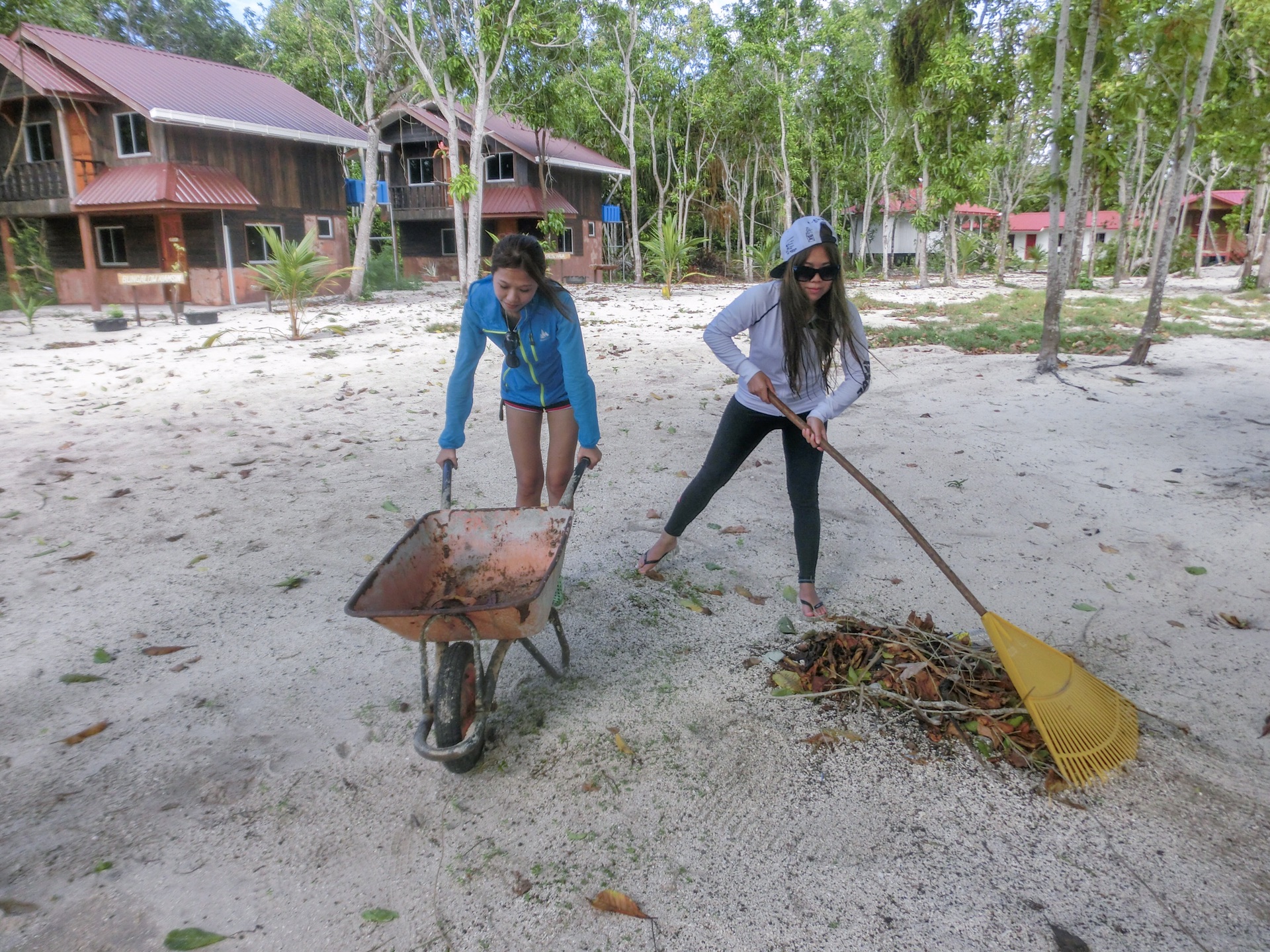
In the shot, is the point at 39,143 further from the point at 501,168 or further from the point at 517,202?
the point at 501,168

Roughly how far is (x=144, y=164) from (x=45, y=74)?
2416mm

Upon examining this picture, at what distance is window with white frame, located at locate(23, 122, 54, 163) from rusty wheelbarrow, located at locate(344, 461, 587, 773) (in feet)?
71.4

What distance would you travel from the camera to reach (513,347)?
137 inches

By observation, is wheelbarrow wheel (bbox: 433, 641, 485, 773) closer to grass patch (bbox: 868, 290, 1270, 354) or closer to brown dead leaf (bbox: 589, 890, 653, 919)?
brown dead leaf (bbox: 589, 890, 653, 919)

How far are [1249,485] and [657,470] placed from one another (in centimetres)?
398

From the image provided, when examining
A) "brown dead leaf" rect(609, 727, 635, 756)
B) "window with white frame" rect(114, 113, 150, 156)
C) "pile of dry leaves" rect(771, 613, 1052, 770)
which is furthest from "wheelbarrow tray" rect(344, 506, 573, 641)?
"window with white frame" rect(114, 113, 150, 156)

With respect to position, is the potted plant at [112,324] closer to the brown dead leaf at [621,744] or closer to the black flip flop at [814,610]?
the black flip flop at [814,610]

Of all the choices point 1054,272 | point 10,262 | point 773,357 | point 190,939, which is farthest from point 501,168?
point 190,939

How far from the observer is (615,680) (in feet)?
11.0

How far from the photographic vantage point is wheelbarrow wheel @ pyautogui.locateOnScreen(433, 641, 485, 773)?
253cm

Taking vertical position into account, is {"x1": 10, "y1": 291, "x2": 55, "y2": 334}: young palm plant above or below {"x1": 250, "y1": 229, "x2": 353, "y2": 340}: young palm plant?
below

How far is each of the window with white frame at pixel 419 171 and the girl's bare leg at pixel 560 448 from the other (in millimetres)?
27305

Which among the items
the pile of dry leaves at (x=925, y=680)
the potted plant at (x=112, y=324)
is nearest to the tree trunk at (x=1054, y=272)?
the pile of dry leaves at (x=925, y=680)

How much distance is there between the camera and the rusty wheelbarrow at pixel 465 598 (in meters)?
2.45
